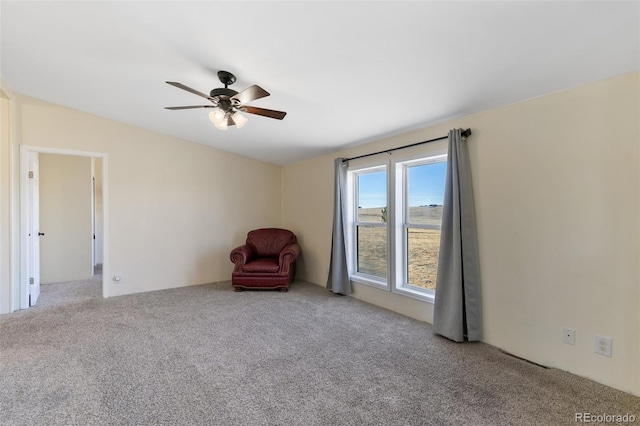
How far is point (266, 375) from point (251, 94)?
2.24 meters

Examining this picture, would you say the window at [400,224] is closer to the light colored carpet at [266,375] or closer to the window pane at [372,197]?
the window pane at [372,197]

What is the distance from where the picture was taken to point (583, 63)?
198cm

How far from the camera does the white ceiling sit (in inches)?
68.1

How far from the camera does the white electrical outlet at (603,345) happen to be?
6.86ft

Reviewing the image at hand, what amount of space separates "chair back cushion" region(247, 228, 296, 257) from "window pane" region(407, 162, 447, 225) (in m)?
2.50

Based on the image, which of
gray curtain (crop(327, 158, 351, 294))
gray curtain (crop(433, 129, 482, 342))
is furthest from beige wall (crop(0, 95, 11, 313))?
gray curtain (crop(433, 129, 482, 342))

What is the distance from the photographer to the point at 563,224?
2.31m

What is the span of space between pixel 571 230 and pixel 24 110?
6.31 m

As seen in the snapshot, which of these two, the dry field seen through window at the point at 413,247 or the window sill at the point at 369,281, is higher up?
the dry field seen through window at the point at 413,247

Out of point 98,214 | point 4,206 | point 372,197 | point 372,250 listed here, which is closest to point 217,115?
point 372,197

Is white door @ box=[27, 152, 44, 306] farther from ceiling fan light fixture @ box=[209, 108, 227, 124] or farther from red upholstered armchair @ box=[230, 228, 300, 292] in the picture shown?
ceiling fan light fixture @ box=[209, 108, 227, 124]

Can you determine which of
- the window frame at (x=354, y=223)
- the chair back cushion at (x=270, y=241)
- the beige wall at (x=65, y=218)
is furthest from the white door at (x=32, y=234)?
the window frame at (x=354, y=223)

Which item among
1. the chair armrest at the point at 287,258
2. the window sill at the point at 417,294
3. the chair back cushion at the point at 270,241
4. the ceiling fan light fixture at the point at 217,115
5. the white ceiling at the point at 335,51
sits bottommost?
the window sill at the point at 417,294

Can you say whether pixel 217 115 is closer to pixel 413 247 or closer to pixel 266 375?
pixel 266 375
